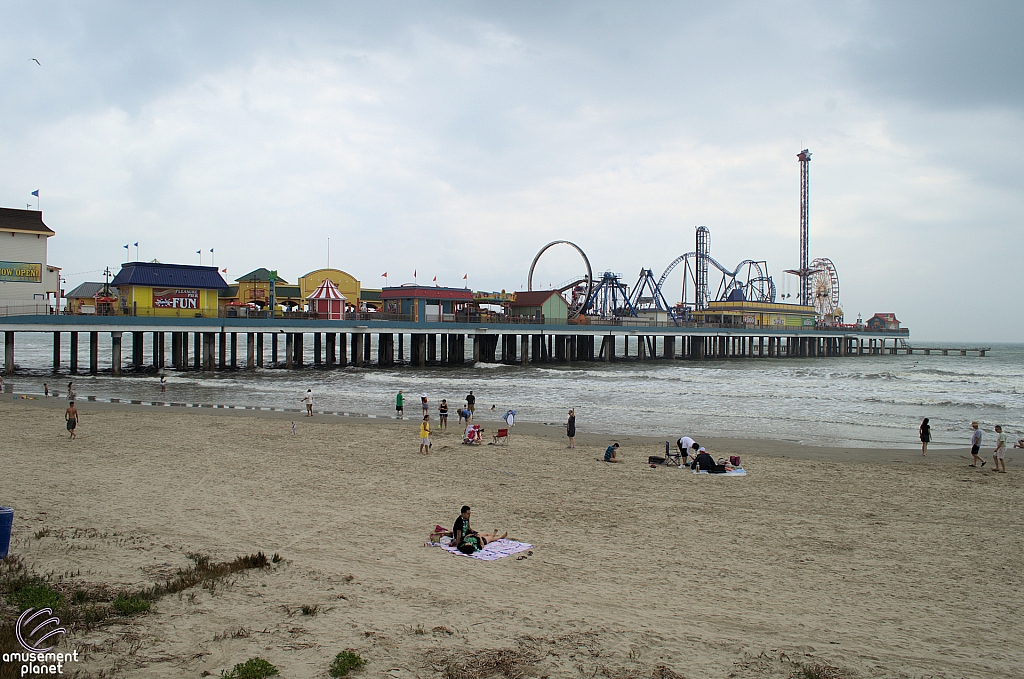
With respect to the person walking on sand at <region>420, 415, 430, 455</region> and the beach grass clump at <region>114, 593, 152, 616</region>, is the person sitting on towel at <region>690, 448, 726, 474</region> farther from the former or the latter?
the beach grass clump at <region>114, 593, 152, 616</region>

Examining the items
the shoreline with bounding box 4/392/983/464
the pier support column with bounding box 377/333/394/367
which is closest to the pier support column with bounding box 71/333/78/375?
the shoreline with bounding box 4/392/983/464

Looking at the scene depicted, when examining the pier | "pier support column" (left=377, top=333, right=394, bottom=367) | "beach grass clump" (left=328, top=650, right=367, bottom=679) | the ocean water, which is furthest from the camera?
"pier support column" (left=377, top=333, right=394, bottom=367)

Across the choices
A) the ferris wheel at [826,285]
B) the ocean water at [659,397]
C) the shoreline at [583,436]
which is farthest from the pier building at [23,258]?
the ferris wheel at [826,285]

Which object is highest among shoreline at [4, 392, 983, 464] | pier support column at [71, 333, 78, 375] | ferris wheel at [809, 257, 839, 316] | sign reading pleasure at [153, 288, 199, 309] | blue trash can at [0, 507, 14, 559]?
ferris wheel at [809, 257, 839, 316]

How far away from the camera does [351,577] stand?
7.63 meters

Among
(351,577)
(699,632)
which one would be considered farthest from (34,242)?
(699,632)

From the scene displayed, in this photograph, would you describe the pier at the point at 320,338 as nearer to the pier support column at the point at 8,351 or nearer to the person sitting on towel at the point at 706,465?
the pier support column at the point at 8,351

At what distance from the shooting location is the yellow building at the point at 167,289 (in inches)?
1569

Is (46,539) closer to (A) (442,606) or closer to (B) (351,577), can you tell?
(B) (351,577)

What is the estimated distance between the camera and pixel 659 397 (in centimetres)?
3288

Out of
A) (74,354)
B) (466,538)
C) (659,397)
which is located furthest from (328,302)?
(466,538)

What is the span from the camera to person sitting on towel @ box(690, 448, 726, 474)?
1467cm

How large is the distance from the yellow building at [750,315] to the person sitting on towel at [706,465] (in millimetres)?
69014

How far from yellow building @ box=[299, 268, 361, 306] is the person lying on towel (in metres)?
47.9
